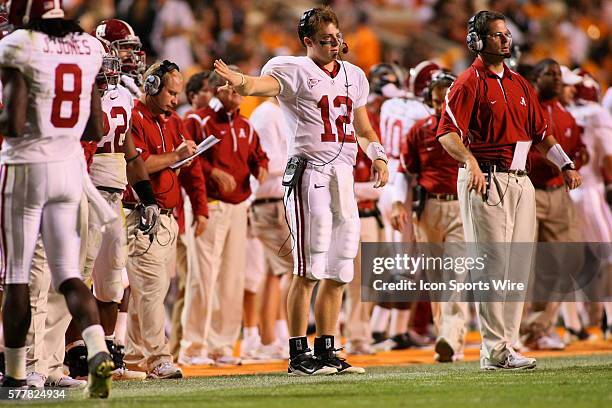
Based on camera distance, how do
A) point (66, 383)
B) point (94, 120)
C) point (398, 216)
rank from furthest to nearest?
point (398, 216) → point (66, 383) → point (94, 120)

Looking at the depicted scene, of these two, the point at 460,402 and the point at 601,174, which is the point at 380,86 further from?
the point at 460,402

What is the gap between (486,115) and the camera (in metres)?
8.00

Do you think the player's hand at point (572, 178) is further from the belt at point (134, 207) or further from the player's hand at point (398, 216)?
the belt at point (134, 207)

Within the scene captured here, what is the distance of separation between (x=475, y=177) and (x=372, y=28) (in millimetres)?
11596

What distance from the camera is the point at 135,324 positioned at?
8.76 m

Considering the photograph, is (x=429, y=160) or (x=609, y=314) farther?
(x=609, y=314)

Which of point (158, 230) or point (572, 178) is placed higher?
point (572, 178)

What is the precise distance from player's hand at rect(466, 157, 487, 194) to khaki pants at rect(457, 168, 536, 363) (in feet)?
0.76

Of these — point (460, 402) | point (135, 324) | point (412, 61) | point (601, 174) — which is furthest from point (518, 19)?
point (460, 402)

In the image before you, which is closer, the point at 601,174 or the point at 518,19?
the point at 601,174

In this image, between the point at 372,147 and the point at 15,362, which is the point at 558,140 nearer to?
the point at 372,147

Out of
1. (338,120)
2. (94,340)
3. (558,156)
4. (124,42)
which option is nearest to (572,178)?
(558,156)

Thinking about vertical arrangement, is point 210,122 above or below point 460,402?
above

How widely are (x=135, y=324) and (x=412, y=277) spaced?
2.94 m
